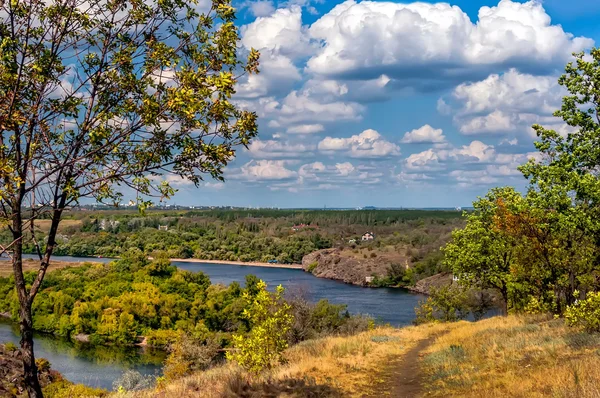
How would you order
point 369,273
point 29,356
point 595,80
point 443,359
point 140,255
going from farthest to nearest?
point 369,273 < point 140,255 < point 595,80 < point 443,359 < point 29,356

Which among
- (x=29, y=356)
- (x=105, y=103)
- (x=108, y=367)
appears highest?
(x=105, y=103)

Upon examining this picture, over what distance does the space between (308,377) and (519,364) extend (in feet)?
21.2

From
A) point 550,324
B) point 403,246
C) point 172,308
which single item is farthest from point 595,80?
point 403,246

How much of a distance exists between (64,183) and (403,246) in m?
191

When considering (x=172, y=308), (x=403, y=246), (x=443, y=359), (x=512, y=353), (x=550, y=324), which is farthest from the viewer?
(x=403, y=246)

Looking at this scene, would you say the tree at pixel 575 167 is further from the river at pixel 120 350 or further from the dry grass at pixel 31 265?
the dry grass at pixel 31 265

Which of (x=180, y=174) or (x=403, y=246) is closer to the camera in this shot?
(x=180, y=174)

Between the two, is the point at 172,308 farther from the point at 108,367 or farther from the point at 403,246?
the point at 403,246

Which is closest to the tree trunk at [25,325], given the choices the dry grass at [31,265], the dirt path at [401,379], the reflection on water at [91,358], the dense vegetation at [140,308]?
the dirt path at [401,379]

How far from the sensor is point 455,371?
15664 millimetres

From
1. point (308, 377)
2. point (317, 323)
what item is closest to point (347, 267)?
point (317, 323)

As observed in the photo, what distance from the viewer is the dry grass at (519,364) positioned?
36.6 ft

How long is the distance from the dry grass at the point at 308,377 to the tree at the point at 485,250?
13.6 m

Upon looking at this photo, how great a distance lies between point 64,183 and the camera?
27.7ft
